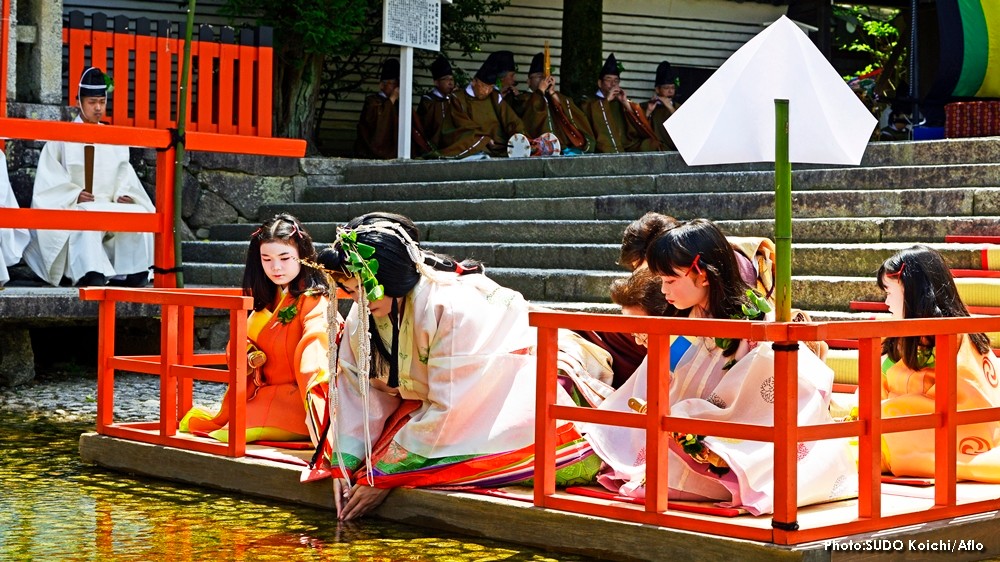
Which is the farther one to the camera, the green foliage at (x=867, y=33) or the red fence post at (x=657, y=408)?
the green foliage at (x=867, y=33)

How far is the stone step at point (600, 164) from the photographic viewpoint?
8.62 metres

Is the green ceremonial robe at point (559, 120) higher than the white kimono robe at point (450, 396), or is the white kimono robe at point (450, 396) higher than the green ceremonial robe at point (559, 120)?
the green ceremonial robe at point (559, 120)

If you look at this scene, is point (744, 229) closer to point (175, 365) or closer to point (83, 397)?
point (175, 365)

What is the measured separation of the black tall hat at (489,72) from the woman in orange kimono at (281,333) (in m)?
9.93

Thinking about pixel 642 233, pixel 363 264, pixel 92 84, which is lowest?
pixel 363 264

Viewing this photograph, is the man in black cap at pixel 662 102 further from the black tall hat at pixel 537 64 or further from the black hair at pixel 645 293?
the black hair at pixel 645 293

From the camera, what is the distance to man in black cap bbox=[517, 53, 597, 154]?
15.6 metres

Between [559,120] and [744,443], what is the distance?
11815 millimetres

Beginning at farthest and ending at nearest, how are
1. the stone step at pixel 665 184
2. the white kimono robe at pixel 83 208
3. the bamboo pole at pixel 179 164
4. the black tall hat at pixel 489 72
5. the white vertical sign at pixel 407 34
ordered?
the black tall hat at pixel 489 72, the white vertical sign at pixel 407 34, the white kimono robe at pixel 83 208, the stone step at pixel 665 184, the bamboo pole at pixel 179 164

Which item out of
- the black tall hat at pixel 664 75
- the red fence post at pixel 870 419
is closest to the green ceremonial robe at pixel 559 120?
the black tall hat at pixel 664 75

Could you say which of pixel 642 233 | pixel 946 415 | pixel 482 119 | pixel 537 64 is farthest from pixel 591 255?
pixel 537 64

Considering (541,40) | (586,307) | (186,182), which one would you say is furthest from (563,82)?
(586,307)

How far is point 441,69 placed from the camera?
1559 centimetres

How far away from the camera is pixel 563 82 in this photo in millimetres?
16750
